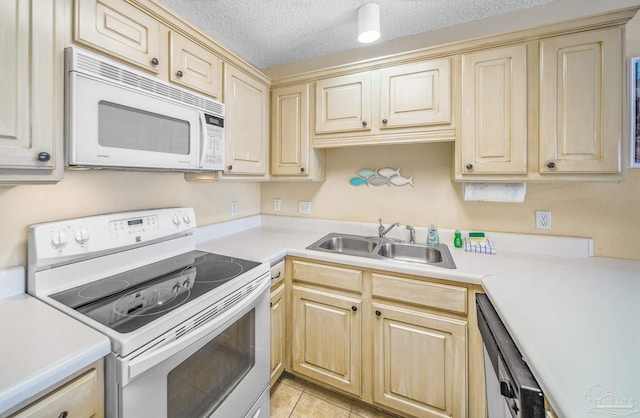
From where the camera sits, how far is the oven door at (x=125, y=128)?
2.96ft

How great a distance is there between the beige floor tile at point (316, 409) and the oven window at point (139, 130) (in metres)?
1.63

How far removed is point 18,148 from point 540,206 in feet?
8.19

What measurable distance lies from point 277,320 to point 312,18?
1.98 m

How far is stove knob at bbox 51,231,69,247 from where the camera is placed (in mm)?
1012

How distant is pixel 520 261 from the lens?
144 cm

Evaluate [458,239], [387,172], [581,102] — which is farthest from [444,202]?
[581,102]

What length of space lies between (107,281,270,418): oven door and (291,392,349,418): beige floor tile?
261 millimetres

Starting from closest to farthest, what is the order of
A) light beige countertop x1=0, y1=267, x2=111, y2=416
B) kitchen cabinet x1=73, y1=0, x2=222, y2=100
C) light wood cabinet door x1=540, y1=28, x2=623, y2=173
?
light beige countertop x1=0, y1=267, x2=111, y2=416
kitchen cabinet x1=73, y1=0, x2=222, y2=100
light wood cabinet door x1=540, y1=28, x2=623, y2=173

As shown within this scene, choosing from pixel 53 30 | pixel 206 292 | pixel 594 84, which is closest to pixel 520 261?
pixel 594 84

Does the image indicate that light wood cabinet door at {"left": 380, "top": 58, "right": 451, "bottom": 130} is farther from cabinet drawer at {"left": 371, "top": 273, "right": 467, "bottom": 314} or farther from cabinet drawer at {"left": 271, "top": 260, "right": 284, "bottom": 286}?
cabinet drawer at {"left": 271, "top": 260, "right": 284, "bottom": 286}

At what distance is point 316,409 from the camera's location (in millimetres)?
1557

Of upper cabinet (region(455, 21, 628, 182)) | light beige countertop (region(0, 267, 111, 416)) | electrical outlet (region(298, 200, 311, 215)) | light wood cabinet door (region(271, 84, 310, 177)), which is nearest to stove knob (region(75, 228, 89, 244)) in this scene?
light beige countertop (region(0, 267, 111, 416))

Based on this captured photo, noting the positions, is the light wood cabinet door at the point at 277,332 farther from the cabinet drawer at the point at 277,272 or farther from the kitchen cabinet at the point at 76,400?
the kitchen cabinet at the point at 76,400

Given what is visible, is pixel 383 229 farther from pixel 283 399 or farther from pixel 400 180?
pixel 283 399
